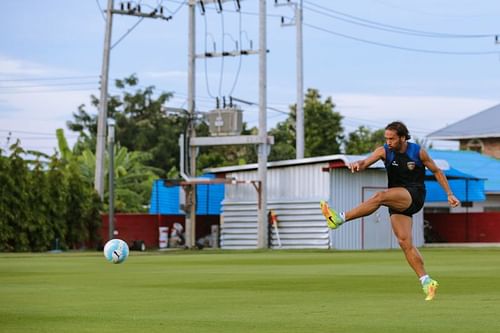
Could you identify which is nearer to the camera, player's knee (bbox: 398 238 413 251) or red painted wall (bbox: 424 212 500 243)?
player's knee (bbox: 398 238 413 251)

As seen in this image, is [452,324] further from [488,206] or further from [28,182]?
[488,206]

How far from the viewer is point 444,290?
16188mm

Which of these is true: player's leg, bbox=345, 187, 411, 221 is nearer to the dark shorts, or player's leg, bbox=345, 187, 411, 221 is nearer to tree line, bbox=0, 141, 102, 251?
the dark shorts

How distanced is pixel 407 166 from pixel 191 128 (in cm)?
3774

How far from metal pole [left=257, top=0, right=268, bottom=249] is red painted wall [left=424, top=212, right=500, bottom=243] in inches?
511

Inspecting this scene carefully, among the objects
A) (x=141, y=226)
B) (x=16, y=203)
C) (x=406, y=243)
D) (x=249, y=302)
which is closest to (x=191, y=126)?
(x=141, y=226)

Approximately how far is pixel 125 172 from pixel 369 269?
44.5 m

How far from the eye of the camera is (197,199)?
56.5m

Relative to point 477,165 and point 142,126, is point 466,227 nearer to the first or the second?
point 477,165

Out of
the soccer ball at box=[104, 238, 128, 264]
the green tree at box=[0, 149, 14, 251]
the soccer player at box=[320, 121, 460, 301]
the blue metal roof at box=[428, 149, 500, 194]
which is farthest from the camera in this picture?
the blue metal roof at box=[428, 149, 500, 194]

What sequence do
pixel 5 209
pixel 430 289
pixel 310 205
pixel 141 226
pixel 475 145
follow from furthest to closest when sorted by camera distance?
pixel 475 145, pixel 141 226, pixel 310 205, pixel 5 209, pixel 430 289

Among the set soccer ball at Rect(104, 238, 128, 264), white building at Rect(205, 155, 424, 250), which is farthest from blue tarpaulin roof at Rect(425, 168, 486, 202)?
soccer ball at Rect(104, 238, 128, 264)

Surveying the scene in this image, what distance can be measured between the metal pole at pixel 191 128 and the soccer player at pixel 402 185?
3653 centimetres

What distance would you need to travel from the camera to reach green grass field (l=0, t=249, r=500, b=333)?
1109 cm
